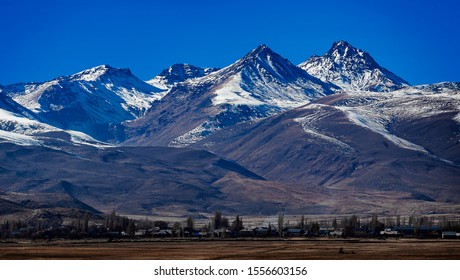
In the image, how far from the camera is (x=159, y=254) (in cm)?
12312

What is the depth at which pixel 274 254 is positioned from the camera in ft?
401
